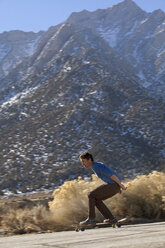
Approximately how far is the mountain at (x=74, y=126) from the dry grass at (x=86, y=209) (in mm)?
40241

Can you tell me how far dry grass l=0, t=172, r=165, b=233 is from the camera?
11047 mm

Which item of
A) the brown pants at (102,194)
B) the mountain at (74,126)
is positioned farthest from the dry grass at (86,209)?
the mountain at (74,126)

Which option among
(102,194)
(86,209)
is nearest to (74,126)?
(86,209)

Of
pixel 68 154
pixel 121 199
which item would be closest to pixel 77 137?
pixel 68 154

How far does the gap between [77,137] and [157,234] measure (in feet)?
190

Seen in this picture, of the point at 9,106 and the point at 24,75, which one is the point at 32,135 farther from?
the point at 24,75

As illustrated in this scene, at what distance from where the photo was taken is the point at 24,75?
118m

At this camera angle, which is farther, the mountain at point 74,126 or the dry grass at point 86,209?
the mountain at point 74,126

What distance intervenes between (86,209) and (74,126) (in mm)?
56736

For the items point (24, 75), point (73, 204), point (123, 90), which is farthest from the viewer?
point (24, 75)

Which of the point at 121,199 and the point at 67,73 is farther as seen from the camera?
the point at 67,73

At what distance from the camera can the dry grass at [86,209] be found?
36.2 feet

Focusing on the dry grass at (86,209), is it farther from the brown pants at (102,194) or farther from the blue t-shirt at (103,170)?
the blue t-shirt at (103,170)

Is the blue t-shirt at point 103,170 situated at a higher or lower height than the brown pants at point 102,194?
higher
